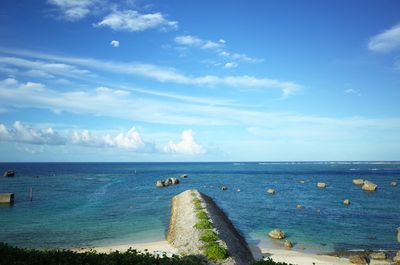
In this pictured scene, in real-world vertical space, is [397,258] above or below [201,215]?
below

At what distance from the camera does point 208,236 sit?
3475cm

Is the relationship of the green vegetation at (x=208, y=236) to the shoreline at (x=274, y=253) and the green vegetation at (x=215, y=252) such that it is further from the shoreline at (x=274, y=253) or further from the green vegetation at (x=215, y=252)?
the shoreline at (x=274, y=253)

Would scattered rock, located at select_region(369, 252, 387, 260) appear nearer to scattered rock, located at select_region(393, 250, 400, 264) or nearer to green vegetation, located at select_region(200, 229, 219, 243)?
scattered rock, located at select_region(393, 250, 400, 264)

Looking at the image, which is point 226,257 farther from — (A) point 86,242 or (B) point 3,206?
(B) point 3,206

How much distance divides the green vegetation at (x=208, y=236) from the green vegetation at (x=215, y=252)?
7.27ft

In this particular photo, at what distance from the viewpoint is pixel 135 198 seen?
275 feet

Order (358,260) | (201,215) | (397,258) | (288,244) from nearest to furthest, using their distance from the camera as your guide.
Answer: (358,260), (397,258), (288,244), (201,215)

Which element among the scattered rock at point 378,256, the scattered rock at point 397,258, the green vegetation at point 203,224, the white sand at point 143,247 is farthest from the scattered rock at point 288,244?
the white sand at point 143,247

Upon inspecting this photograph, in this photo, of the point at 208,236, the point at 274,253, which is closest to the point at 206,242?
the point at 208,236

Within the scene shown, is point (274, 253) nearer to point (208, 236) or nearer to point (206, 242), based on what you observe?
point (208, 236)

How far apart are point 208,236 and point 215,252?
4.95 m

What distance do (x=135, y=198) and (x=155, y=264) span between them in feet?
219

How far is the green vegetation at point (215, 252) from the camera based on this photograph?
29.3 m

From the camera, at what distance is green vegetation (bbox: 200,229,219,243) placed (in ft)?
111
